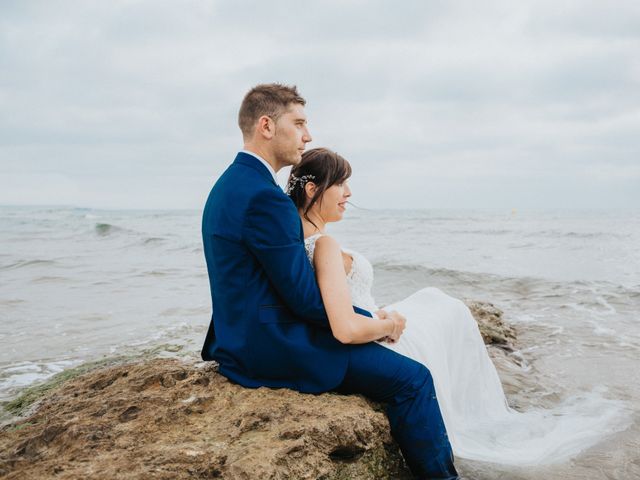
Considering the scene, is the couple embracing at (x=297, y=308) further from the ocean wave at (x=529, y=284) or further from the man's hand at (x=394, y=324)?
the ocean wave at (x=529, y=284)

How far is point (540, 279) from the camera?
13.6m

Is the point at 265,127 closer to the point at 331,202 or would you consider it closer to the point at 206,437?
the point at 331,202

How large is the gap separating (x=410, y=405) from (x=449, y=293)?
10.3 meters

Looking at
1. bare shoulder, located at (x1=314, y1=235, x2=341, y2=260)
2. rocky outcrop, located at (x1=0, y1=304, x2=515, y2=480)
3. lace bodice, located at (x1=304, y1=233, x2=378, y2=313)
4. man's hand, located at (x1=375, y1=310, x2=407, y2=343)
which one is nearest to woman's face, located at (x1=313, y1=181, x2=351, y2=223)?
lace bodice, located at (x1=304, y1=233, x2=378, y2=313)

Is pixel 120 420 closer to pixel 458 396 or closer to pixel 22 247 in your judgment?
pixel 458 396

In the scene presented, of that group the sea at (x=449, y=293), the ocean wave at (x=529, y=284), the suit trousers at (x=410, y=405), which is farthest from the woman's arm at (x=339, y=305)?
the ocean wave at (x=529, y=284)

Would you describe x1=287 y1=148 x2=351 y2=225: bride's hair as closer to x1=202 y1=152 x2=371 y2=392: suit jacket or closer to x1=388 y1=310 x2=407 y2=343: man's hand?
x1=202 y1=152 x2=371 y2=392: suit jacket

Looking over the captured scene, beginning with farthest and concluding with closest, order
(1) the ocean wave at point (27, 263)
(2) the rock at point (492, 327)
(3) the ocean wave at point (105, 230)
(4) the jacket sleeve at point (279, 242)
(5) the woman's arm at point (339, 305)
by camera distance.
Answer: (3) the ocean wave at point (105, 230)
(1) the ocean wave at point (27, 263)
(2) the rock at point (492, 327)
(5) the woman's arm at point (339, 305)
(4) the jacket sleeve at point (279, 242)

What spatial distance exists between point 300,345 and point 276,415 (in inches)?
14.9

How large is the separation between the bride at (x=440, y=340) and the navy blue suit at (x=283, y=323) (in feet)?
0.59

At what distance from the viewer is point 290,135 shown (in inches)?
122

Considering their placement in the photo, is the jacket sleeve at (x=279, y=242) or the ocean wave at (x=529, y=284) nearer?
the jacket sleeve at (x=279, y=242)

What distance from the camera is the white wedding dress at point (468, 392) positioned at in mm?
3518

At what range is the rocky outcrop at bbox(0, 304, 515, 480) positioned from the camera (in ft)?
7.92
